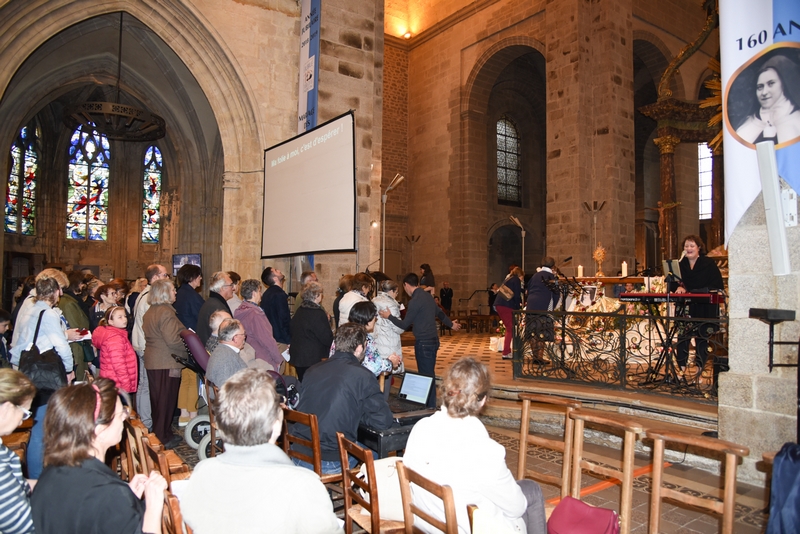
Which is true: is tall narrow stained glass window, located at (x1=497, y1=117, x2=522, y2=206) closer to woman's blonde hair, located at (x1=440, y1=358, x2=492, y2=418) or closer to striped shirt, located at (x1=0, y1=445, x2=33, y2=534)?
woman's blonde hair, located at (x1=440, y1=358, x2=492, y2=418)

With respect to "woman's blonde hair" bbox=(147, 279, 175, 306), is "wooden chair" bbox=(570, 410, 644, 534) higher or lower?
lower

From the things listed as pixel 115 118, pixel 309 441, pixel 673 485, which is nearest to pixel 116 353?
pixel 309 441

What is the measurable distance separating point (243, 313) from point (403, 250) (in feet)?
43.8

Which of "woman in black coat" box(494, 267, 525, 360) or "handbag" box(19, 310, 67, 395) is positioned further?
"woman in black coat" box(494, 267, 525, 360)

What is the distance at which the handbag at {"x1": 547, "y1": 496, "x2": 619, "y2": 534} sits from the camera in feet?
6.86

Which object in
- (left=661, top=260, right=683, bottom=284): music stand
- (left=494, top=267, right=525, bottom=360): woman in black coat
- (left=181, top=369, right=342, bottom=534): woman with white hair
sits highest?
(left=661, top=260, right=683, bottom=284): music stand

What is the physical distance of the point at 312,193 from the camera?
6836 millimetres

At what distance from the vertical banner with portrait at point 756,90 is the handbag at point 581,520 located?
8.74ft

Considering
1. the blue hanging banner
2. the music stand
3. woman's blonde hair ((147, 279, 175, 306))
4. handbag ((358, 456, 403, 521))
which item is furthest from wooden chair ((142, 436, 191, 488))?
the blue hanging banner

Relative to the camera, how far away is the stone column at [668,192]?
11562 millimetres

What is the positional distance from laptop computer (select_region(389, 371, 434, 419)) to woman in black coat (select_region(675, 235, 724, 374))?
3028 millimetres

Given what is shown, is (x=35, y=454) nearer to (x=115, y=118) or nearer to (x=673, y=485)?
(x=673, y=485)

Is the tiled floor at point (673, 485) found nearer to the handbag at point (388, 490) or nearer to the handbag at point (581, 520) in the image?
the handbag at point (581, 520)

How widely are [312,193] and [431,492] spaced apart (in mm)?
5464
